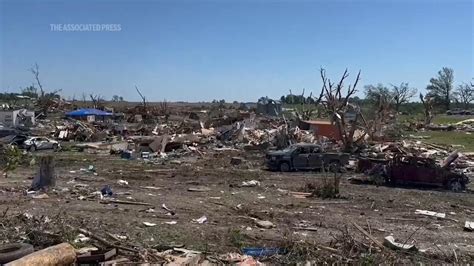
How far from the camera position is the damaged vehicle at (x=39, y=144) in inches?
1287

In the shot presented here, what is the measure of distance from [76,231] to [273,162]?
51.6ft

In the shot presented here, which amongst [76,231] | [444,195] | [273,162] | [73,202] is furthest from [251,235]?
[273,162]

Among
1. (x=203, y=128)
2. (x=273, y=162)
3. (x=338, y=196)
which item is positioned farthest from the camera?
(x=203, y=128)

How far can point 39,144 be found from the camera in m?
33.5

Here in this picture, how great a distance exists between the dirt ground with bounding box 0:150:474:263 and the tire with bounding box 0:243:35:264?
1264mm

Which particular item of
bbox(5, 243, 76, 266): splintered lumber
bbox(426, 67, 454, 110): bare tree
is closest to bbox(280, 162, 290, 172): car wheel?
bbox(5, 243, 76, 266): splintered lumber

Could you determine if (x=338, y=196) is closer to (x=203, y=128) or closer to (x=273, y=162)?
(x=273, y=162)

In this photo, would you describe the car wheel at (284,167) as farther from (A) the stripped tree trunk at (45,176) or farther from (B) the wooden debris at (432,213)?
(A) the stripped tree trunk at (45,176)

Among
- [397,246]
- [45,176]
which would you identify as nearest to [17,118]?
[45,176]

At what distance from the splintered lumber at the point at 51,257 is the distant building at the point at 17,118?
38.4 meters

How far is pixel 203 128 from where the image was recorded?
41.5 m

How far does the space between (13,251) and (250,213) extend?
21.5ft

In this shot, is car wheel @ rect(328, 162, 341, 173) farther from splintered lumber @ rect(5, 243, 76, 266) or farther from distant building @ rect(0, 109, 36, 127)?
distant building @ rect(0, 109, 36, 127)

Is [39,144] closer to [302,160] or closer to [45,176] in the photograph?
[302,160]
